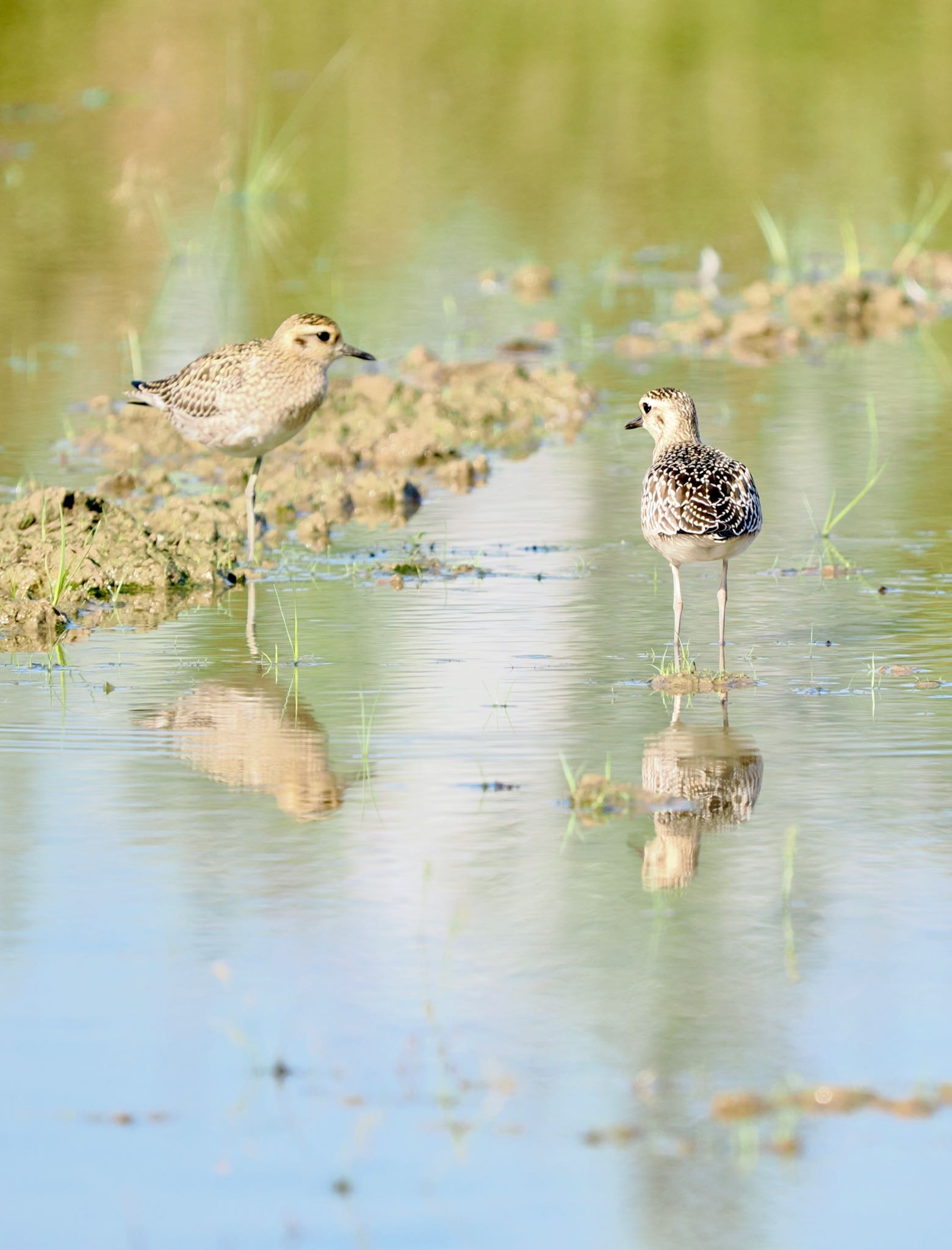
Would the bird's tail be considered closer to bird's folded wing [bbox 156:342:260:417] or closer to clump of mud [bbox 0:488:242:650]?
bird's folded wing [bbox 156:342:260:417]

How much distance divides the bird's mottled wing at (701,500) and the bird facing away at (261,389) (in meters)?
3.16

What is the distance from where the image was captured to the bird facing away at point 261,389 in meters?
13.1

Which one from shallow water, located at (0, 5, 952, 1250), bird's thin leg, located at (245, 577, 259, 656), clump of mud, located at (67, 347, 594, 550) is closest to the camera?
shallow water, located at (0, 5, 952, 1250)

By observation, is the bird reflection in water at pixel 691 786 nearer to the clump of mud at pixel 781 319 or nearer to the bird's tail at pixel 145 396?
the bird's tail at pixel 145 396

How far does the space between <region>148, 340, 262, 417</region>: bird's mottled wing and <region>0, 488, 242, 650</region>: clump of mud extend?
0.65m

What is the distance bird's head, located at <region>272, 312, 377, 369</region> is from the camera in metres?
13.3

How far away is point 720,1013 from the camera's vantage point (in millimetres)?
6062

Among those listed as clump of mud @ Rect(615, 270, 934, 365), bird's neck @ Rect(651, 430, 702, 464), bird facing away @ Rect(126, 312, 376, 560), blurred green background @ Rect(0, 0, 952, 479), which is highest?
blurred green background @ Rect(0, 0, 952, 479)

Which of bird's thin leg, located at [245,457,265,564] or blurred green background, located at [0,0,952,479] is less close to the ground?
blurred green background, located at [0,0,952,479]

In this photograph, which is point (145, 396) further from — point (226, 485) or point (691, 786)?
point (691, 786)

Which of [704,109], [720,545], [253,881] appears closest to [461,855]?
[253,881]

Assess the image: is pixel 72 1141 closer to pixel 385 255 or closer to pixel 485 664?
pixel 485 664

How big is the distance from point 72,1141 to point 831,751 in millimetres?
3835

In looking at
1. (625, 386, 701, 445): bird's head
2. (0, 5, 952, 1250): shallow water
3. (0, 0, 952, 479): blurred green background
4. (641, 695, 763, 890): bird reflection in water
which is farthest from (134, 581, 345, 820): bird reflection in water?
(0, 0, 952, 479): blurred green background
